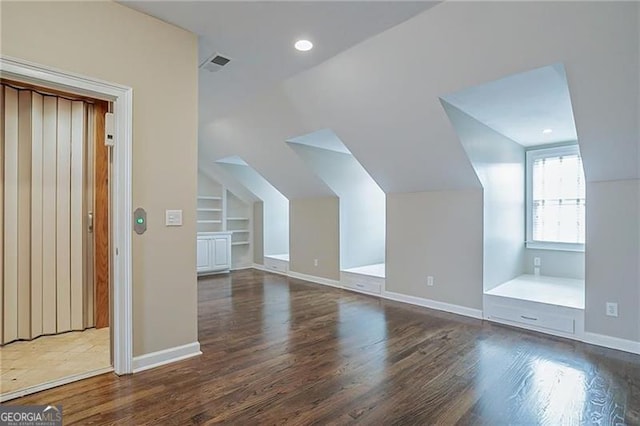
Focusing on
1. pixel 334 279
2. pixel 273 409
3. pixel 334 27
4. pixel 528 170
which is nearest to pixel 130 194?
pixel 273 409

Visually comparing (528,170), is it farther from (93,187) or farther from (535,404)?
(93,187)

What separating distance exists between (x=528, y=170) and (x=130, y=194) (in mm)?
4980

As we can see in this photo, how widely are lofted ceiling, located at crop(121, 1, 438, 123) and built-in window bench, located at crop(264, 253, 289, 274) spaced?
427cm

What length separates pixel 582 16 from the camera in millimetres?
2256

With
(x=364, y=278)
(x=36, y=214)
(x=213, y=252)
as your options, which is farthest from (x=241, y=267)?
(x=36, y=214)

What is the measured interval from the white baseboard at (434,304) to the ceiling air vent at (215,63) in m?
3.64

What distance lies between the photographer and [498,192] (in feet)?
14.4

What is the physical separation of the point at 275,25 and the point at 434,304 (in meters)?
3.67

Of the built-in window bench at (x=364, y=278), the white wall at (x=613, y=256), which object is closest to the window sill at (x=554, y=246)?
the white wall at (x=613, y=256)

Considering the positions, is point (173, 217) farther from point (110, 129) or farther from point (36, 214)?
point (36, 214)

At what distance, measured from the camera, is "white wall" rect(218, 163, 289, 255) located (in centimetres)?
755

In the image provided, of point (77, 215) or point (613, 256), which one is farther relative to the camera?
point (77, 215)

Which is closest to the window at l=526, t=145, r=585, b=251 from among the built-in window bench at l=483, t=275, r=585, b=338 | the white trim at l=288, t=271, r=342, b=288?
the built-in window bench at l=483, t=275, r=585, b=338

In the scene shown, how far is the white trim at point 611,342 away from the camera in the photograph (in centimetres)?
301
